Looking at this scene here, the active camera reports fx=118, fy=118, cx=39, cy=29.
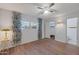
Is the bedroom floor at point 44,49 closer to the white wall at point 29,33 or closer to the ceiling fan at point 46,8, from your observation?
the white wall at point 29,33

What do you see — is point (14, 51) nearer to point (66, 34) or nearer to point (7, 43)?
point (7, 43)

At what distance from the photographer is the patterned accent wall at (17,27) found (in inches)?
87.7

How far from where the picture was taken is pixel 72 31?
90.6 inches

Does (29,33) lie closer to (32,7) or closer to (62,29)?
Result: (32,7)

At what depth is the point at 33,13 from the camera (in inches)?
89.6

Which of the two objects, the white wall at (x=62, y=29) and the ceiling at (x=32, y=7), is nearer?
the ceiling at (x=32, y=7)

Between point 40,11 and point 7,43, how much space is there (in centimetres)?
88

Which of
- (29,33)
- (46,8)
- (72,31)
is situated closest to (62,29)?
(72,31)

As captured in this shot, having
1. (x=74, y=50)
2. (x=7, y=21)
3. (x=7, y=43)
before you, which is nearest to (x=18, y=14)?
(x=7, y=21)

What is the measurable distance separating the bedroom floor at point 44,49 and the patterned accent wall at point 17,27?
0.54 feet

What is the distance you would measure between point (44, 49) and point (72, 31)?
0.65m

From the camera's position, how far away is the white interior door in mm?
2252

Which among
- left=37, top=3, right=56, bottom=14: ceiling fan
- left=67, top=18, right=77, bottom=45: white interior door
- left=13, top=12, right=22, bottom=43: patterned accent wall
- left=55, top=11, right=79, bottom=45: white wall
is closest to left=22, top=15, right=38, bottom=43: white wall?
left=13, top=12, right=22, bottom=43: patterned accent wall

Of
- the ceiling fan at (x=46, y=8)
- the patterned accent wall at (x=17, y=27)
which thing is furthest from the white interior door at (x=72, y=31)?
the patterned accent wall at (x=17, y=27)
